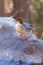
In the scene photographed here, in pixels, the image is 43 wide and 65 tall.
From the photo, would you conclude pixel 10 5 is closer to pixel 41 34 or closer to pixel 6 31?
pixel 41 34

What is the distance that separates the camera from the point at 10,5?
870 centimetres

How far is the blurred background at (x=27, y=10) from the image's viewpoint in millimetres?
7307

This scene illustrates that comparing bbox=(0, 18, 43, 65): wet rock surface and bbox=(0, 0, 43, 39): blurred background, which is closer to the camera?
bbox=(0, 18, 43, 65): wet rock surface

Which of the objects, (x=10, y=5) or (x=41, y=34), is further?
(x=10, y=5)

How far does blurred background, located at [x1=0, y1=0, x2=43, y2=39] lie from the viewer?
7.31 m

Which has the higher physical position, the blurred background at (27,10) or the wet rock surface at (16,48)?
the wet rock surface at (16,48)

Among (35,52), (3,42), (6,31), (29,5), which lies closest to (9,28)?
(6,31)

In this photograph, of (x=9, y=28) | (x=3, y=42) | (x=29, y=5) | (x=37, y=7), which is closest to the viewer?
(x=3, y=42)

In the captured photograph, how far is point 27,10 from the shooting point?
8.42 metres

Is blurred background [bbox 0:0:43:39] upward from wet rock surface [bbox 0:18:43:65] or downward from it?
downward

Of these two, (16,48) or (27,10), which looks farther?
(27,10)

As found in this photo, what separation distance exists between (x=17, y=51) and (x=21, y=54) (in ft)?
0.26

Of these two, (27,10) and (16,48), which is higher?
(16,48)

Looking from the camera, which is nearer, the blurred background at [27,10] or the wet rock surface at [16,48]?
the wet rock surface at [16,48]
